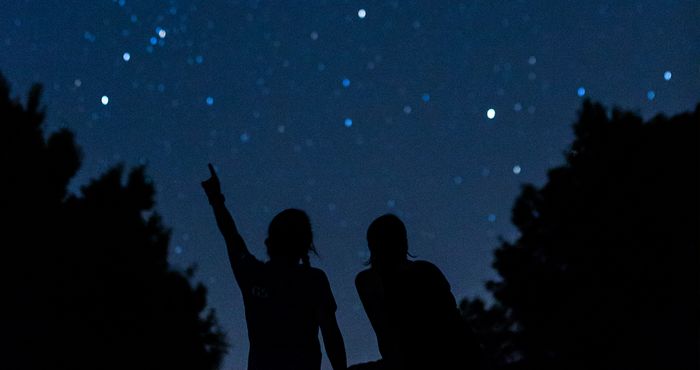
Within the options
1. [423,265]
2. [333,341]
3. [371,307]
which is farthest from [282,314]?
[423,265]

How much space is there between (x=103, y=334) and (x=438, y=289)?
433 inches

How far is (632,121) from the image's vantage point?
2041 cm

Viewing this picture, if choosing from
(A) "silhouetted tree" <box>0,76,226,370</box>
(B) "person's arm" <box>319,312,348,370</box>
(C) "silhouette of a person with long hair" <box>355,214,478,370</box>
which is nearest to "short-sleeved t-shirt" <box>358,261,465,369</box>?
(C) "silhouette of a person with long hair" <box>355,214,478,370</box>

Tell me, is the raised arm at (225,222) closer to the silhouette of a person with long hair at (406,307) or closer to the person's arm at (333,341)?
the person's arm at (333,341)

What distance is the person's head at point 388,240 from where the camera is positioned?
119 inches

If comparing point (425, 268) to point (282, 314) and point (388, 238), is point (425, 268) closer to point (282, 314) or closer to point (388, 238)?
point (388, 238)

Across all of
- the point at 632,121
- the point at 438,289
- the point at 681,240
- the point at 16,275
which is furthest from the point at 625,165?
the point at 438,289

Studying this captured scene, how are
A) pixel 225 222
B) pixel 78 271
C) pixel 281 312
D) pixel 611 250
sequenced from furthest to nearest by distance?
pixel 611 250 → pixel 78 271 → pixel 225 222 → pixel 281 312

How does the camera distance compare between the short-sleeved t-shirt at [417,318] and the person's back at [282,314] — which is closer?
the person's back at [282,314]

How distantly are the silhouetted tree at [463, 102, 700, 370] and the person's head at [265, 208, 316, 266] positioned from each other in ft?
48.1

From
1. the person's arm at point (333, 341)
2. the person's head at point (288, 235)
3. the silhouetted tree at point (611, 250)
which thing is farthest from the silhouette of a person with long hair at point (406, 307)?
the silhouetted tree at point (611, 250)

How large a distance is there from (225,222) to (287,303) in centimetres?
52

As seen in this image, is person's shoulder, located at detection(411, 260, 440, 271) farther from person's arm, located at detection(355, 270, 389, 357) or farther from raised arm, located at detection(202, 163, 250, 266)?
raised arm, located at detection(202, 163, 250, 266)

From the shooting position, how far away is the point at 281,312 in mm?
2766
